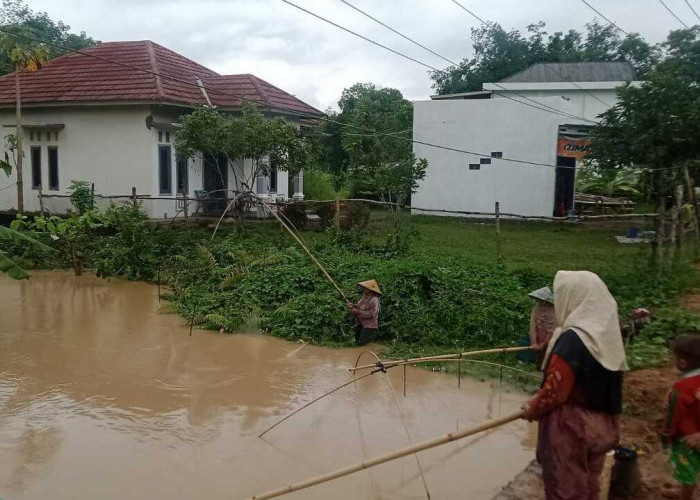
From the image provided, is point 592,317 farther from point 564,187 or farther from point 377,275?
point 564,187

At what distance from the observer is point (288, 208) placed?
1722 centimetres

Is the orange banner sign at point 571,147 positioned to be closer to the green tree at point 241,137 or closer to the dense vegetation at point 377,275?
the dense vegetation at point 377,275

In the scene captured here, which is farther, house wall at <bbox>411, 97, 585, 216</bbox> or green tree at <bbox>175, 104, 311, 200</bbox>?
house wall at <bbox>411, 97, 585, 216</bbox>

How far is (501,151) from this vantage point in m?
21.2

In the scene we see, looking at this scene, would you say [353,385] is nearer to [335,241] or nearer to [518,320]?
[518,320]

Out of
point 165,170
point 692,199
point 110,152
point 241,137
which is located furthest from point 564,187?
point 110,152

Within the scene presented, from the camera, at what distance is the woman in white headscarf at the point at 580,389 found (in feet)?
10.1

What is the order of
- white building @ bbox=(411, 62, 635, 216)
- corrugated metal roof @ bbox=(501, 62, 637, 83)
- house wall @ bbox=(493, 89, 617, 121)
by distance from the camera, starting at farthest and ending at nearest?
corrugated metal roof @ bbox=(501, 62, 637, 83) → house wall @ bbox=(493, 89, 617, 121) → white building @ bbox=(411, 62, 635, 216)

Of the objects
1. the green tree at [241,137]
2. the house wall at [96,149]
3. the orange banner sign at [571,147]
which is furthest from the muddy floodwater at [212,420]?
the orange banner sign at [571,147]

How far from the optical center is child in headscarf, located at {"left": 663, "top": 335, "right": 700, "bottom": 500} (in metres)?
3.71

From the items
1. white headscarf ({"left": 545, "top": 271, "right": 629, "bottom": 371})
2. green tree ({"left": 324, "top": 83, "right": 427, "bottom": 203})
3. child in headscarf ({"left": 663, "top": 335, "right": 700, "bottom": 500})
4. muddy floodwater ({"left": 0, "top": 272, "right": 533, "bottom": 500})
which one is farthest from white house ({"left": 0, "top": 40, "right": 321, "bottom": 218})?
white headscarf ({"left": 545, "top": 271, "right": 629, "bottom": 371})

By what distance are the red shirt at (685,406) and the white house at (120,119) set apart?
14706 mm

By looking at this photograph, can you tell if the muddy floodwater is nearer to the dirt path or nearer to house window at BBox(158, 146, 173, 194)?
the dirt path

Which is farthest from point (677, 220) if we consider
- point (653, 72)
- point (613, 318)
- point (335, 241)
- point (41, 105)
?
point (41, 105)
